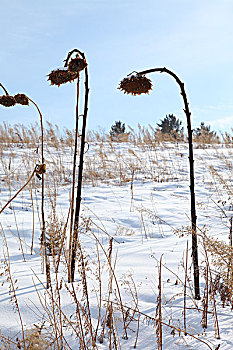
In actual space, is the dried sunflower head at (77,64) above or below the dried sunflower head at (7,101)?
above

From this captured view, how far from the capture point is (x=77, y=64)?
157 centimetres

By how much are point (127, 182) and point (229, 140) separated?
212 inches

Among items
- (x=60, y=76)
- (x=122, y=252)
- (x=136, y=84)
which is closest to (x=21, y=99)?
(x=60, y=76)

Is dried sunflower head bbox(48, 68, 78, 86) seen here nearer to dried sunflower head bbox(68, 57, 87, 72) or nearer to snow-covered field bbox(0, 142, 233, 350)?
dried sunflower head bbox(68, 57, 87, 72)

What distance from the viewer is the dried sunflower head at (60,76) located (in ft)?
5.25

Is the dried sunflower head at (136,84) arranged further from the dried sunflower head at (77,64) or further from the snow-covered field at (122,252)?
the snow-covered field at (122,252)

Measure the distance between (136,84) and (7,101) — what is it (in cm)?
75

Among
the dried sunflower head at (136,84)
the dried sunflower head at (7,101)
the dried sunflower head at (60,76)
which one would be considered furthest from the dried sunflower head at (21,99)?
the dried sunflower head at (136,84)

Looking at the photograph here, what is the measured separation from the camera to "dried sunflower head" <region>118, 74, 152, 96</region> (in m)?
1.45

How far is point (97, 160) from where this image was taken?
709cm

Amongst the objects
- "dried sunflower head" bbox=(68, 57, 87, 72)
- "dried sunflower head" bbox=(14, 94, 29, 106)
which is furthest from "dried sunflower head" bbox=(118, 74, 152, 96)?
"dried sunflower head" bbox=(14, 94, 29, 106)

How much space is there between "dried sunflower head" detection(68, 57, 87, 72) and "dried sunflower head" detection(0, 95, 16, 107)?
40 cm

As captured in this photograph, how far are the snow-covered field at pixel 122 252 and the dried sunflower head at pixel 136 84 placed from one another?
652 mm

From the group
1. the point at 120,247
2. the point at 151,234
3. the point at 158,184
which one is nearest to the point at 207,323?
the point at 120,247
